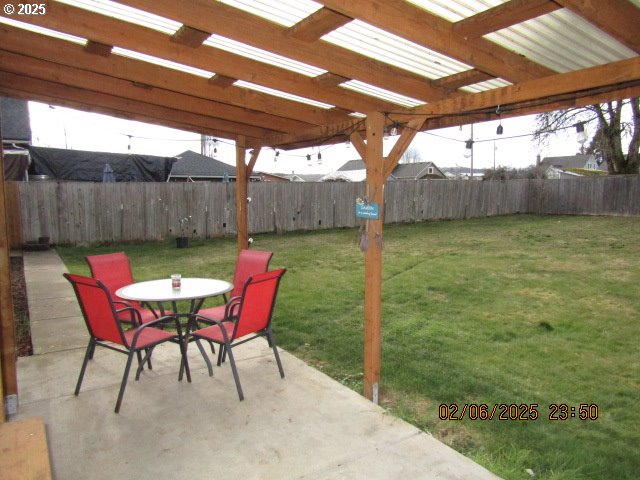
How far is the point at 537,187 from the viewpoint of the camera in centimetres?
1912

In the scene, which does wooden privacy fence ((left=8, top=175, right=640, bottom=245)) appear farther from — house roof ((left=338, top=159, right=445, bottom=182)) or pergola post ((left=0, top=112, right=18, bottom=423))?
house roof ((left=338, top=159, right=445, bottom=182))

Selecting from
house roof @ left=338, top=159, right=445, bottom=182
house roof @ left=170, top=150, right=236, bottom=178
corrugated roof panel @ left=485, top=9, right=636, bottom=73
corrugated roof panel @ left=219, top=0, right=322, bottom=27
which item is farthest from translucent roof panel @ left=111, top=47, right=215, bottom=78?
house roof @ left=338, top=159, right=445, bottom=182

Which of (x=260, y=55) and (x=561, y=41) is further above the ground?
(x=260, y=55)

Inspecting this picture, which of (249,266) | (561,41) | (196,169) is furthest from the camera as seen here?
(196,169)

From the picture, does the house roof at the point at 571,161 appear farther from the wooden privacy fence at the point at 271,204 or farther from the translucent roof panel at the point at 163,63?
the translucent roof panel at the point at 163,63

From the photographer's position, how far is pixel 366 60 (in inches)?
114

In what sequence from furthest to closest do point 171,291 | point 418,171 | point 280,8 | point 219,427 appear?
point 418,171 → point 171,291 → point 219,427 → point 280,8

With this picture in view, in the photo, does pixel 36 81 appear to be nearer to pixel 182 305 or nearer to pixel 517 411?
pixel 182 305

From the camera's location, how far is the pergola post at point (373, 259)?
2.96 meters

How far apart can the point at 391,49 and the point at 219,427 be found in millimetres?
2574

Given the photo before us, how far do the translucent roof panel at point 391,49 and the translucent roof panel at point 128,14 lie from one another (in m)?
1.00

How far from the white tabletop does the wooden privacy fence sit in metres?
7.75

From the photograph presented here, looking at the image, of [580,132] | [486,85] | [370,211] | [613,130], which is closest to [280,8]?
[370,211]

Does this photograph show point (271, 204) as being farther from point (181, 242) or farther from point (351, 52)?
point (351, 52)
